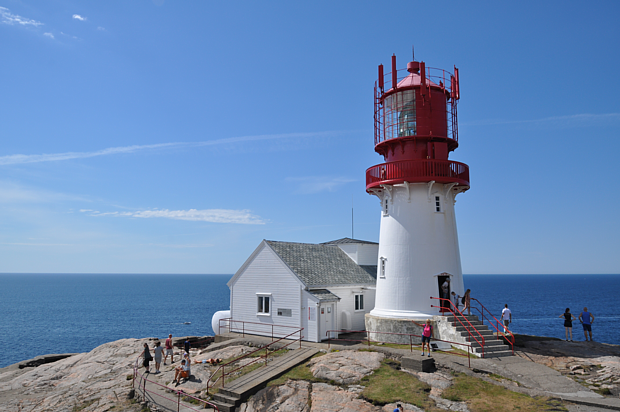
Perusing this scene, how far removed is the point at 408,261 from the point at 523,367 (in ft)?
24.8

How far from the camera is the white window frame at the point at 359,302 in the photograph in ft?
90.7

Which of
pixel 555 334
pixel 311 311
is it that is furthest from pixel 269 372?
pixel 555 334

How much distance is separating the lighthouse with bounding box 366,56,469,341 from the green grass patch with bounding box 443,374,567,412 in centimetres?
663

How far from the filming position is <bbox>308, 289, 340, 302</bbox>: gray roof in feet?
80.1

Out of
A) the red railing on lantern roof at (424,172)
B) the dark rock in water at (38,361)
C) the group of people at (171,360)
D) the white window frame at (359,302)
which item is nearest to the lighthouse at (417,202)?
the red railing on lantern roof at (424,172)

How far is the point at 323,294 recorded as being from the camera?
25.1 m

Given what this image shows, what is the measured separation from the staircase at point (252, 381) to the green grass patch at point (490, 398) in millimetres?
7304

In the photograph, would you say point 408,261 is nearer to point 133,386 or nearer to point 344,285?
point 344,285

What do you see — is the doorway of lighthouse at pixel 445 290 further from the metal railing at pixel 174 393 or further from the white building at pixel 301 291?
the metal railing at pixel 174 393

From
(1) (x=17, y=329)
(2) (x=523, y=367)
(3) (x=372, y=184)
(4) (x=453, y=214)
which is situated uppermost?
(3) (x=372, y=184)

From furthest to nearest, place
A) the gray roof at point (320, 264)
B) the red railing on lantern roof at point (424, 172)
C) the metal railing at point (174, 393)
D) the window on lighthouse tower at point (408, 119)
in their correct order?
1. the gray roof at point (320, 264)
2. the window on lighthouse tower at point (408, 119)
3. the red railing on lantern roof at point (424, 172)
4. the metal railing at point (174, 393)

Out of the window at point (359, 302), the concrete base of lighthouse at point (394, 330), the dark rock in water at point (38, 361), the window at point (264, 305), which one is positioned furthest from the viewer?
the dark rock in water at point (38, 361)

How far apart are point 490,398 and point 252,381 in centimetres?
937

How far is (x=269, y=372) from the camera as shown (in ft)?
62.2
